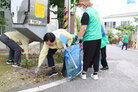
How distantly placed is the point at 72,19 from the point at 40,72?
5932mm

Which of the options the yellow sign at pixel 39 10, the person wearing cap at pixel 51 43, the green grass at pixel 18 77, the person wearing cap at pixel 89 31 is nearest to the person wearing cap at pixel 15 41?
the green grass at pixel 18 77

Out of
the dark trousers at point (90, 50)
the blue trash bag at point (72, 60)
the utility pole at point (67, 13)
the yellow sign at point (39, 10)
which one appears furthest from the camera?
the utility pole at point (67, 13)

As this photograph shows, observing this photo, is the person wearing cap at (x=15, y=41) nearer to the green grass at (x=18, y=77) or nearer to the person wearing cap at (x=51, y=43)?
the green grass at (x=18, y=77)

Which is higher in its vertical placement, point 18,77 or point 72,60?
point 72,60

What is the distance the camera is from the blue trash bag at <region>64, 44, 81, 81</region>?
3407 mm

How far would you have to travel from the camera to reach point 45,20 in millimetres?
4492

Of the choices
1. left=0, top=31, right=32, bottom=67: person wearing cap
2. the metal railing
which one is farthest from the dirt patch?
the metal railing

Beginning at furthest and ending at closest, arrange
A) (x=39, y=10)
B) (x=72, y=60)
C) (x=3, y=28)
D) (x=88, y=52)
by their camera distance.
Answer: (x=3, y=28)
(x=39, y=10)
(x=88, y=52)
(x=72, y=60)

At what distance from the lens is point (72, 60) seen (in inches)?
135

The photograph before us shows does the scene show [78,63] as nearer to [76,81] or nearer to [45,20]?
[76,81]

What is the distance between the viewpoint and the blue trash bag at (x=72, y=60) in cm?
341

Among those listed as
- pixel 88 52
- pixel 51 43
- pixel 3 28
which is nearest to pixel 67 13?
pixel 88 52

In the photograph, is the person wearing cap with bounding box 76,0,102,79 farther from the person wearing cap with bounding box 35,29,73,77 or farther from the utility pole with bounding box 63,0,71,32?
the utility pole with bounding box 63,0,71,32

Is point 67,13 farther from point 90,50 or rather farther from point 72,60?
point 72,60
